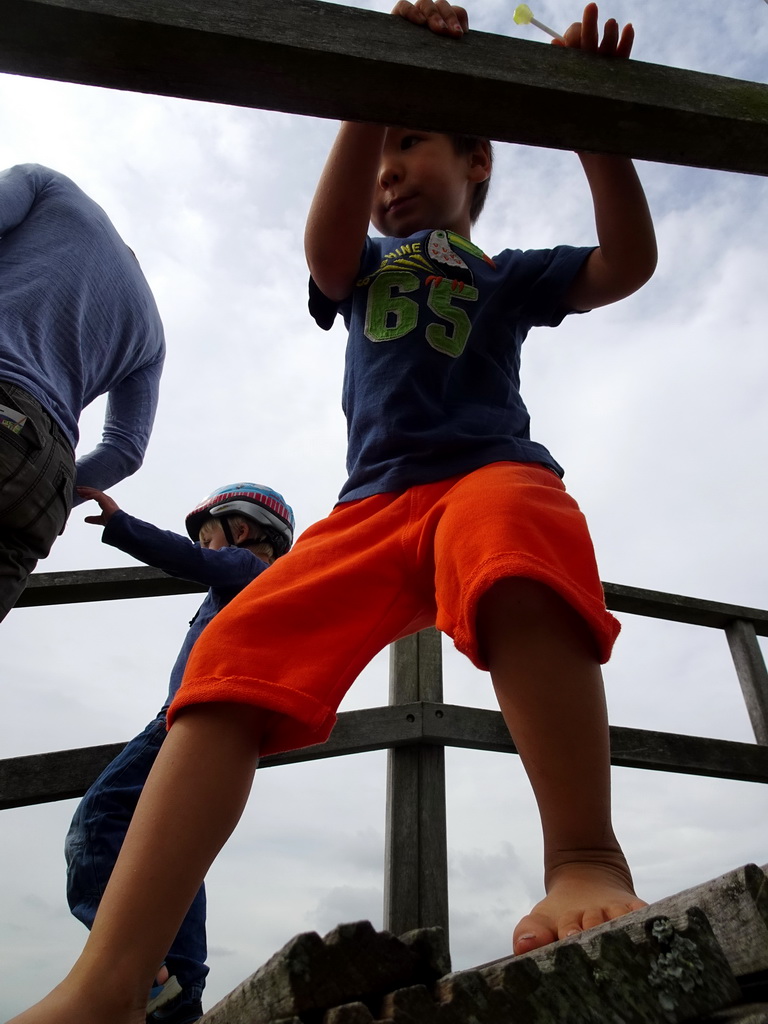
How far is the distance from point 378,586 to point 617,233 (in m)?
0.71

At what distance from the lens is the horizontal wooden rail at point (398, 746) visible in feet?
6.49

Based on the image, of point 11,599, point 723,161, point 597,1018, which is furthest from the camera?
point 11,599

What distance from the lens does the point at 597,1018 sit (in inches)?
18.0

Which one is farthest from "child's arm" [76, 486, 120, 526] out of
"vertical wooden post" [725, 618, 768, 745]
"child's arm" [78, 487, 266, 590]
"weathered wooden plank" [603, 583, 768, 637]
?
"vertical wooden post" [725, 618, 768, 745]

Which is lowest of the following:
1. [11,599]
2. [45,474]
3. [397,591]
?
[397,591]

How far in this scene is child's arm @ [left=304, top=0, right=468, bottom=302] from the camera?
133cm

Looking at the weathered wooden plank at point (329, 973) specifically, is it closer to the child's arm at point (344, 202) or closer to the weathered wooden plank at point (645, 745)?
the child's arm at point (344, 202)

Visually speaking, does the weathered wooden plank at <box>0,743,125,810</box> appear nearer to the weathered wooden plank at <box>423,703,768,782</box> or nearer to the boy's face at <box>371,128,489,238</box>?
the weathered wooden plank at <box>423,703,768,782</box>

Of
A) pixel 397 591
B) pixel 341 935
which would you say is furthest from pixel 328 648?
pixel 341 935

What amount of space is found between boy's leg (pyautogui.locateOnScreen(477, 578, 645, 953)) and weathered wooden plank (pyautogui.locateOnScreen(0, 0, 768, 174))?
0.53 meters

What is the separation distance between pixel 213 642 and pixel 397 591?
28 cm

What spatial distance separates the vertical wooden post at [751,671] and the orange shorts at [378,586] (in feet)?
6.88

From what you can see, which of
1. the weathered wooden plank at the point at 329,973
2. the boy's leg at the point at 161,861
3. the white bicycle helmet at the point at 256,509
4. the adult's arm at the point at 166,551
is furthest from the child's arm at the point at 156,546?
the weathered wooden plank at the point at 329,973

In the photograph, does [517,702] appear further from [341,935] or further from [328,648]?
[341,935]
